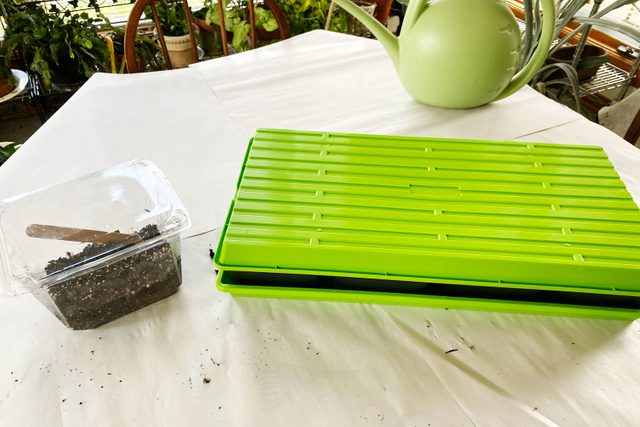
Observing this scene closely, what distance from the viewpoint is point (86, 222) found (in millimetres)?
543

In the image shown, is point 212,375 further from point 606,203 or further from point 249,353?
point 606,203

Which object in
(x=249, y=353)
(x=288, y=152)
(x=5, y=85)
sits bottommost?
(x=5, y=85)

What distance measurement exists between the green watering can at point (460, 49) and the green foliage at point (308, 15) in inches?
41.7

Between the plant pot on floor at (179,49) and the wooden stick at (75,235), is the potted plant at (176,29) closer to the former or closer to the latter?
the plant pot on floor at (179,49)

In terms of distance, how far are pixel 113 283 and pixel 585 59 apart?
6.08ft

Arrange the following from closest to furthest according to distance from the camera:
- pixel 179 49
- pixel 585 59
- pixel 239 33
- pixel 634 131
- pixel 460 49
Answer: pixel 460 49 → pixel 634 131 → pixel 239 33 → pixel 585 59 → pixel 179 49

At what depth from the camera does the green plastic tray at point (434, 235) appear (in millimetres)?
485

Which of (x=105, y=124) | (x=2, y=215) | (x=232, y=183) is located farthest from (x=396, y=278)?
(x=105, y=124)

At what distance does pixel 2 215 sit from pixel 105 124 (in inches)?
13.8

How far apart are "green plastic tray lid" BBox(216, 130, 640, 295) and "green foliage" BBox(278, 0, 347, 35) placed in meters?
1.33

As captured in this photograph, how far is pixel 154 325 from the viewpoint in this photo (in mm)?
506

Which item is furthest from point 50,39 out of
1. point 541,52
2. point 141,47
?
point 541,52

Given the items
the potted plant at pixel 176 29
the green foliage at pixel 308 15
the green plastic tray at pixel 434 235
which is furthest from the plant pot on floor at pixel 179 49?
the green plastic tray at pixel 434 235

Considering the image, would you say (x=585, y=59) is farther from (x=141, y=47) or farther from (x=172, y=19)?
(x=141, y=47)
